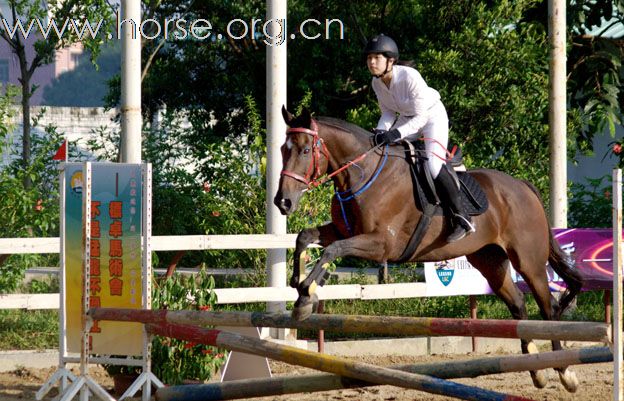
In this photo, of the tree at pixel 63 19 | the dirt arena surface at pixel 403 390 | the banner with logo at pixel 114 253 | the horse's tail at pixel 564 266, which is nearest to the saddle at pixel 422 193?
the horse's tail at pixel 564 266

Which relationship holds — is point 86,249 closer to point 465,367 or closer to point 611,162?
point 465,367

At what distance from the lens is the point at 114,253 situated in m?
7.54

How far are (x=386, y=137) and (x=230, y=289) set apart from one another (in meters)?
2.81

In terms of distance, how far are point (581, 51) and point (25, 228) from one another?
8.40 metres

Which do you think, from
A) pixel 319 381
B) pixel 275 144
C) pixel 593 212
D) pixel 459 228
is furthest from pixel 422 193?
pixel 593 212

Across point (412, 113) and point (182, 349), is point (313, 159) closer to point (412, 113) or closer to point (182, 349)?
point (412, 113)

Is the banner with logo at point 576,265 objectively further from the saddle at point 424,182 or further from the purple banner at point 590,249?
the saddle at point 424,182

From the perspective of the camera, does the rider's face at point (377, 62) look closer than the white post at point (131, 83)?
Yes

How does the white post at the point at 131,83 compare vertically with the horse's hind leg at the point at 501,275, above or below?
above

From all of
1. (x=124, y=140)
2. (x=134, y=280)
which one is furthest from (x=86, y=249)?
(x=124, y=140)

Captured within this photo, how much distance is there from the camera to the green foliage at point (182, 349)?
8.10m

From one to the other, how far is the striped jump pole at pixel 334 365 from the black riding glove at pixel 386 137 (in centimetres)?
181

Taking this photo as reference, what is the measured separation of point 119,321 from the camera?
7.24m

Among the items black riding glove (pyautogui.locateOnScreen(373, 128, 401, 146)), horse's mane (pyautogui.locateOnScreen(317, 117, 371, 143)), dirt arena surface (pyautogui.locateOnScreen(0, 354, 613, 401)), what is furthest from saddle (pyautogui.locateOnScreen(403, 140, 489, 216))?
dirt arena surface (pyautogui.locateOnScreen(0, 354, 613, 401))
